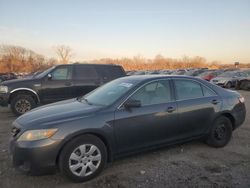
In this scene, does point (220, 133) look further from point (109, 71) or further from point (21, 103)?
point (21, 103)

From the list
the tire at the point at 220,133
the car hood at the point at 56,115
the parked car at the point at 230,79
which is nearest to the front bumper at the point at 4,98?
the car hood at the point at 56,115

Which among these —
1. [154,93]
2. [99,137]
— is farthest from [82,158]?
[154,93]

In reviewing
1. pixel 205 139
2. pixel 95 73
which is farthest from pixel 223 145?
pixel 95 73

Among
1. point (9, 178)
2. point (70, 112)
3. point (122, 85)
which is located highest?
point (122, 85)

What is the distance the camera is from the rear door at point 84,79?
9672 mm

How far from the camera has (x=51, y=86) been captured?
9258mm

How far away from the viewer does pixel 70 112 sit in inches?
158

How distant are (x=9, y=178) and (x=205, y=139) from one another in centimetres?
362

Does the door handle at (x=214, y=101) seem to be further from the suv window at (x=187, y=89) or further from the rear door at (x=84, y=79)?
the rear door at (x=84, y=79)

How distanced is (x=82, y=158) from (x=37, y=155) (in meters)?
0.63

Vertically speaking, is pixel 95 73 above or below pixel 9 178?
above

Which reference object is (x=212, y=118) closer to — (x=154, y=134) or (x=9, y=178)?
(x=154, y=134)

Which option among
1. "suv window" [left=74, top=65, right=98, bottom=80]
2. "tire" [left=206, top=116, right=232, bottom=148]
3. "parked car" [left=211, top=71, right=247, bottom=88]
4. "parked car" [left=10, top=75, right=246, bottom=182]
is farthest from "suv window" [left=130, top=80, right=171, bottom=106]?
"parked car" [left=211, top=71, right=247, bottom=88]

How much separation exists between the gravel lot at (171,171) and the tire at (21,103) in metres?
3.82
